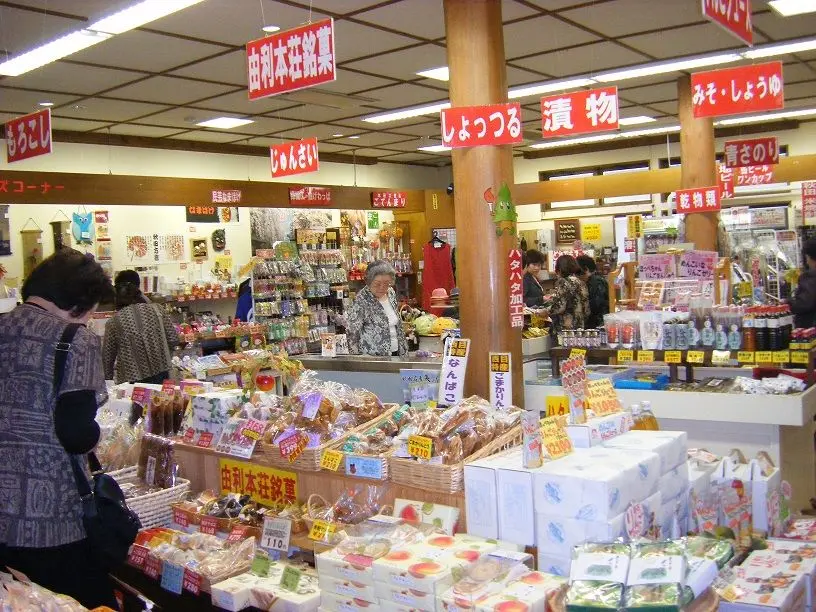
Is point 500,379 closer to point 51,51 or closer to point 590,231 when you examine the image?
point 51,51

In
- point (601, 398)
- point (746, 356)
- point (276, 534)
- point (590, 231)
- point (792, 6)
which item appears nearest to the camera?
point (276, 534)

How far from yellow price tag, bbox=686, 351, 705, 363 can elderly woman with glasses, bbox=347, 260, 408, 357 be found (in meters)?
2.59

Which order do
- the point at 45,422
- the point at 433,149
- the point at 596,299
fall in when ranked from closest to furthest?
1. the point at 45,422
2. the point at 596,299
3. the point at 433,149

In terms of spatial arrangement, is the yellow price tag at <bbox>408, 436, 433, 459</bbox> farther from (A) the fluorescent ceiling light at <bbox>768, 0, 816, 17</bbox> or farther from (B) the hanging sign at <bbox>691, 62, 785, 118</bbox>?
(A) the fluorescent ceiling light at <bbox>768, 0, 816, 17</bbox>

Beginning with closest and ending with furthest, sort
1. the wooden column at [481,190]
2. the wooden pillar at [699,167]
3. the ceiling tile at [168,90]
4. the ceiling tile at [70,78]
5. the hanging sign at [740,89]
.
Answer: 1. the wooden column at [481,190]
2. the hanging sign at [740,89]
3. the ceiling tile at [70,78]
4. the ceiling tile at [168,90]
5. the wooden pillar at [699,167]

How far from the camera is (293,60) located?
4.79 metres

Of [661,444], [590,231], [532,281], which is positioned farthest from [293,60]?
[590,231]

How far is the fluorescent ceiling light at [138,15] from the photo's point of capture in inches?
217

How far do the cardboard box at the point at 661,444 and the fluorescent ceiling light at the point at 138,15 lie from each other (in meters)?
4.37

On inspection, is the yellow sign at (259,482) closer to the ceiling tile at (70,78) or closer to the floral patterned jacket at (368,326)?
the floral patterned jacket at (368,326)

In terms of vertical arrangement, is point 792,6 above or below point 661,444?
above

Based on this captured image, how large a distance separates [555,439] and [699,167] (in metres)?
7.71

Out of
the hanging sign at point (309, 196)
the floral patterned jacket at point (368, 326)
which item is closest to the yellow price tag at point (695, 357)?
the floral patterned jacket at point (368, 326)

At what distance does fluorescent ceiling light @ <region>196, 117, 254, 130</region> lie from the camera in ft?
34.1
